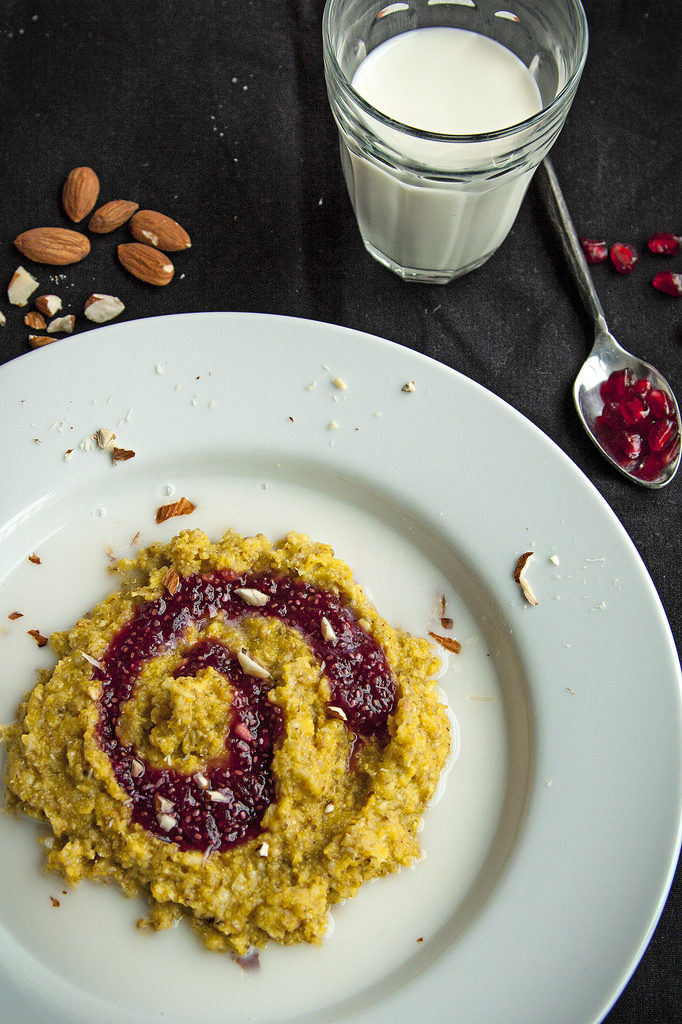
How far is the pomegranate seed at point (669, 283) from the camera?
9.20 ft

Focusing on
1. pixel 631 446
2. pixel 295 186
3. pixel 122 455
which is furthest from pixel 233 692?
pixel 295 186

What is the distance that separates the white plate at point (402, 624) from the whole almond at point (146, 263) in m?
0.33

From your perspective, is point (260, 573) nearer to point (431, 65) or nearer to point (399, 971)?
point (399, 971)

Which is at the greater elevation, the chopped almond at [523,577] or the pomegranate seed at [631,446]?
the pomegranate seed at [631,446]

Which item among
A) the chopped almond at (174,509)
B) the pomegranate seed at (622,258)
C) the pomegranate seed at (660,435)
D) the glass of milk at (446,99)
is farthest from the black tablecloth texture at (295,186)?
the chopped almond at (174,509)

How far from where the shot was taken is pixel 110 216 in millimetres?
2785

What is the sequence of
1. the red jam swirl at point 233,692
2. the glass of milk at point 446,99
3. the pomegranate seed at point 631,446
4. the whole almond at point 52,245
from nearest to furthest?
the red jam swirl at point 233,692 → the glass of milk at point 446,99 → the pomegranate seed at point 631,446 → the whole almond at point 52,245

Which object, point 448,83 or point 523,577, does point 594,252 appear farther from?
point 523,577

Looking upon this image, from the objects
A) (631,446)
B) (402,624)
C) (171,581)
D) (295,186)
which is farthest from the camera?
(295,186)

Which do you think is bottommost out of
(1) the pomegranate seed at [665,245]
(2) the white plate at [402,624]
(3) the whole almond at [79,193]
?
(2) the white plate at [402,624]

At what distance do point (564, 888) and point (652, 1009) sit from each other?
529 millimetres

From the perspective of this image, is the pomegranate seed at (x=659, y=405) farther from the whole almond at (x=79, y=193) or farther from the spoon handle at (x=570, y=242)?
the whole almond at (x=79, y=193)

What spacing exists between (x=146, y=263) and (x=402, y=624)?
141 centimetres

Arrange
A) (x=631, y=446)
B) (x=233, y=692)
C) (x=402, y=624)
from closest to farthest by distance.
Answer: (x=233, y=692) < (x=402, y=624) < (x=631, y=446)
